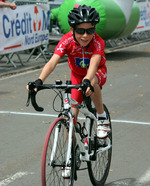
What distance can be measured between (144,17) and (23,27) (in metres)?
9.58

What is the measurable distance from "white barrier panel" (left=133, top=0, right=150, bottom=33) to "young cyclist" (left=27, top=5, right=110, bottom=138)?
17.0 meters

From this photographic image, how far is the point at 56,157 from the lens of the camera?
4.14 metres

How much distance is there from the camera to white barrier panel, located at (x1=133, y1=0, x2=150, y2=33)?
2170 cm

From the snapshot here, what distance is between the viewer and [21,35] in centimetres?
1385

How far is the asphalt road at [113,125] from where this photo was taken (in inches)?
225

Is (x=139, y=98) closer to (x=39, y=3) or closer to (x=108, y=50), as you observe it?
(x=39, y=3)

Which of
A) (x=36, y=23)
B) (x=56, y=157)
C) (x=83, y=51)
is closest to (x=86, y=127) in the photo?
(x=83, y=51)

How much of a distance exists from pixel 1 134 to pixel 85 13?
11.5ft

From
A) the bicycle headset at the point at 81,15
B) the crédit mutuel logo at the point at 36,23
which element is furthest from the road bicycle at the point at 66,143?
the crédit mutuel logo at the point at 36,23

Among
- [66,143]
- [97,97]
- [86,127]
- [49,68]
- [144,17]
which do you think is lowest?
[144,17]

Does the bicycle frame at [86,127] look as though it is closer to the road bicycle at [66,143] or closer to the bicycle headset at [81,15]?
the road bicycle at [66,143]

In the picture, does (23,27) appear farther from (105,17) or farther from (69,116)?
(69,116)

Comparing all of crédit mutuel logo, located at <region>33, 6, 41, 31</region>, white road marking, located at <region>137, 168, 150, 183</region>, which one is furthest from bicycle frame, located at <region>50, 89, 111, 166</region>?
crédit mutuel logo, located at <region>33, 6, 41, 31</region>

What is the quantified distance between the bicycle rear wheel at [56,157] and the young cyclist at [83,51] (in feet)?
1.44
